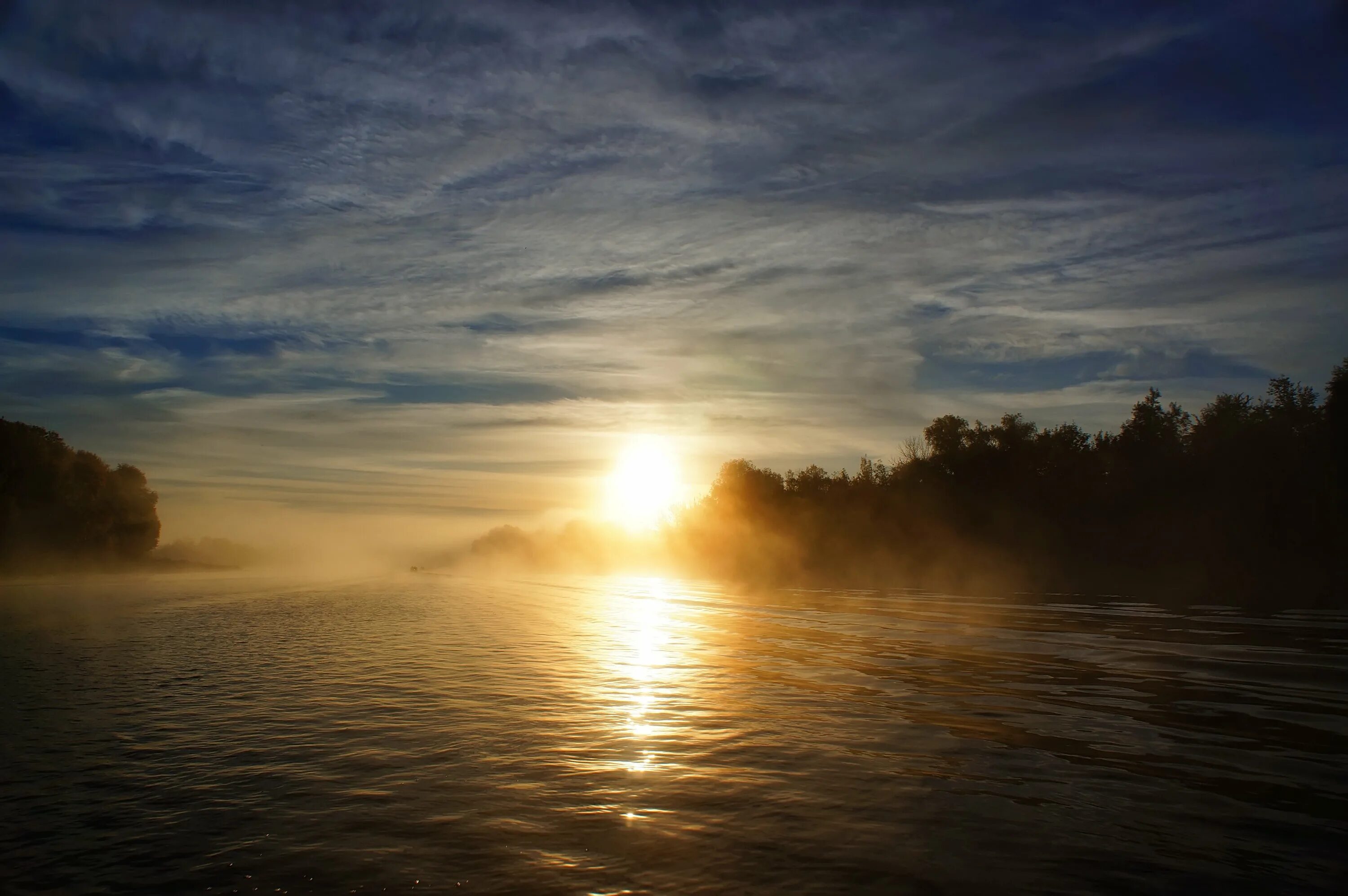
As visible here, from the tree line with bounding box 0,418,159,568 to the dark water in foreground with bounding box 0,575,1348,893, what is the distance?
109767 mm

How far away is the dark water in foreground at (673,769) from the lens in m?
7.38

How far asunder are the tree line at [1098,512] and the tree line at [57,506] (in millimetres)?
95649

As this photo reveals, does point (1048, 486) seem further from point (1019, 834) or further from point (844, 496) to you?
point (1019, 834)

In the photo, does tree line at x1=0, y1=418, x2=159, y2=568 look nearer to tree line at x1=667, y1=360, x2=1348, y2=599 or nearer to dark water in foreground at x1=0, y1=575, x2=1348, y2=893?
tree line at x1=667, y1=360, x2=1348, y2=599

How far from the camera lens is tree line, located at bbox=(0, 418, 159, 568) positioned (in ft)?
357

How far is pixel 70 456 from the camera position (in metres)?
124

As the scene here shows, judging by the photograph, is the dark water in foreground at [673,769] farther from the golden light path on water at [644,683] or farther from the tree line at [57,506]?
the tree line at [57,506]

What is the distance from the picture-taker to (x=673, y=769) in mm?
10727

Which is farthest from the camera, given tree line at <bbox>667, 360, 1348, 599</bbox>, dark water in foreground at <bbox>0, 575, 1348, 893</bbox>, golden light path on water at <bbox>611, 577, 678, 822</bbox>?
tree line at <bbox>667, 360, 1348, 599</bbox>

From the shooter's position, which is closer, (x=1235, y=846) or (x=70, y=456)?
(x=1235, y=846)

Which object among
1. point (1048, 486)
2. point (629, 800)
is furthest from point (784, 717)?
point (1048, 486)

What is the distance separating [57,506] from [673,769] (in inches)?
5528

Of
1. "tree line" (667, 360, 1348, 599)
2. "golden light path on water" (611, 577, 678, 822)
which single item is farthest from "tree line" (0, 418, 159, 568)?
"golden light path on water" (611, 577, 678, 822)

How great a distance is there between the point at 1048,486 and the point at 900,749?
108 metres
